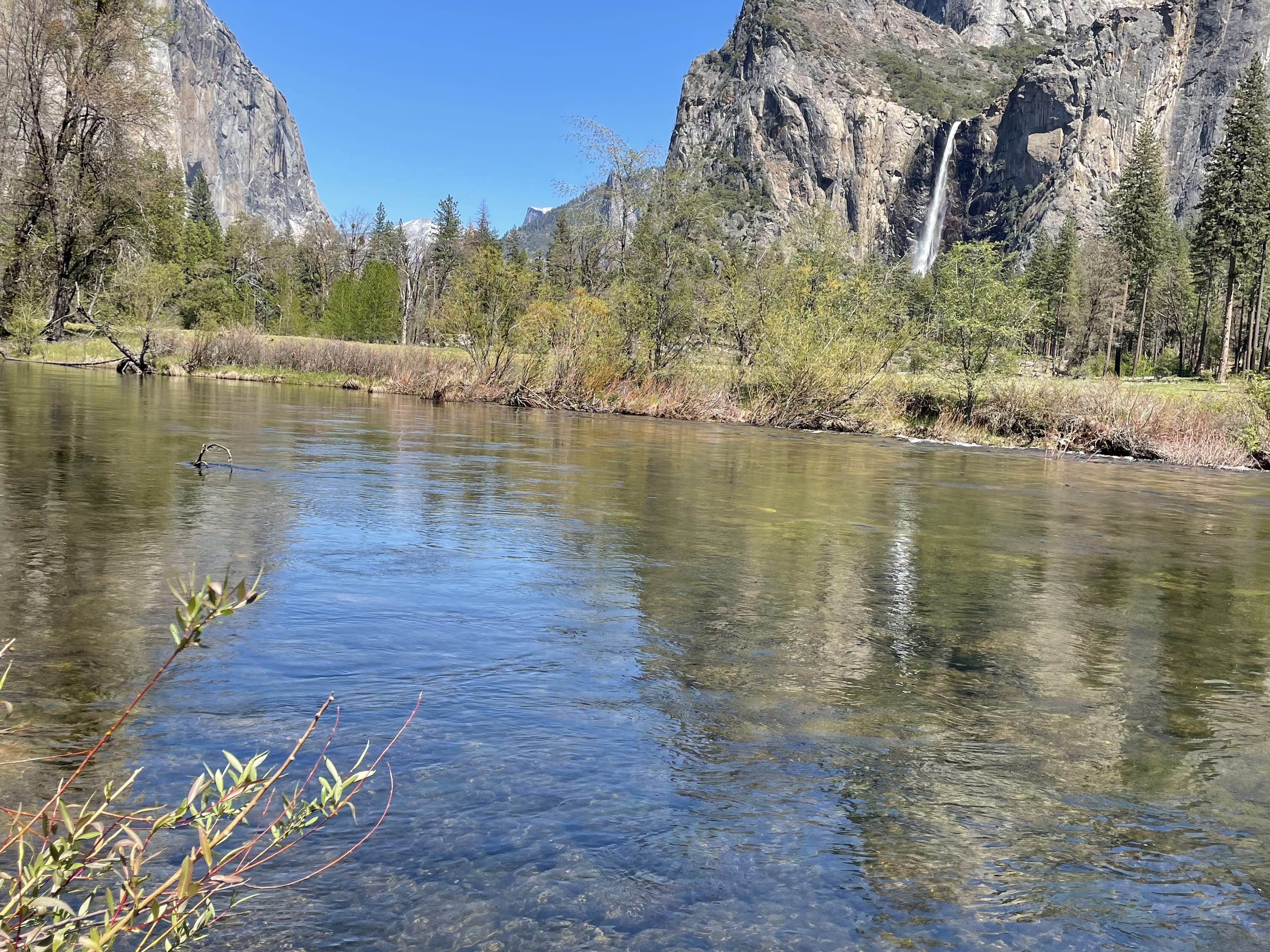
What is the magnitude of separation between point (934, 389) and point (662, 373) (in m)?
9.34

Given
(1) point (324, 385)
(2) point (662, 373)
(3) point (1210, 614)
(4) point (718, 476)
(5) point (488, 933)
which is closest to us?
(5) point (488, 933)

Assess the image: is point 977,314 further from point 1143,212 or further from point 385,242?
point 385,242

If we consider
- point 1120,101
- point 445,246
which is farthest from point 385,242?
point 1120,101

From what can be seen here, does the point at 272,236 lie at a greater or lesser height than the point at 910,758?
greater

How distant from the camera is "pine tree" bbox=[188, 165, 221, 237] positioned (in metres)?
107

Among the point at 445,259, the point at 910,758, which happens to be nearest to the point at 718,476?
the point at 910,758

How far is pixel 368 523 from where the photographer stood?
983 centimetres

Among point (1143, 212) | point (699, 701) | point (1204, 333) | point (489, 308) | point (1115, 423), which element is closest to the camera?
point (699, 701)

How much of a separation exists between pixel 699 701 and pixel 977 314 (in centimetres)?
2914

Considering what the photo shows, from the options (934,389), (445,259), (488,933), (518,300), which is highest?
(445,259)

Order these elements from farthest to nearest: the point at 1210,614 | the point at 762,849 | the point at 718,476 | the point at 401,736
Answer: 1. the point at 718,476
2. the point at 1210,614
3. the point at 401,736
4. the point at 762,849

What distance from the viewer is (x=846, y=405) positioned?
32.6m

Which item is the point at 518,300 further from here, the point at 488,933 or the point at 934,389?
the point at 488,933

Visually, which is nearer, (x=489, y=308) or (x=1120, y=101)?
(x=489, y=308)
